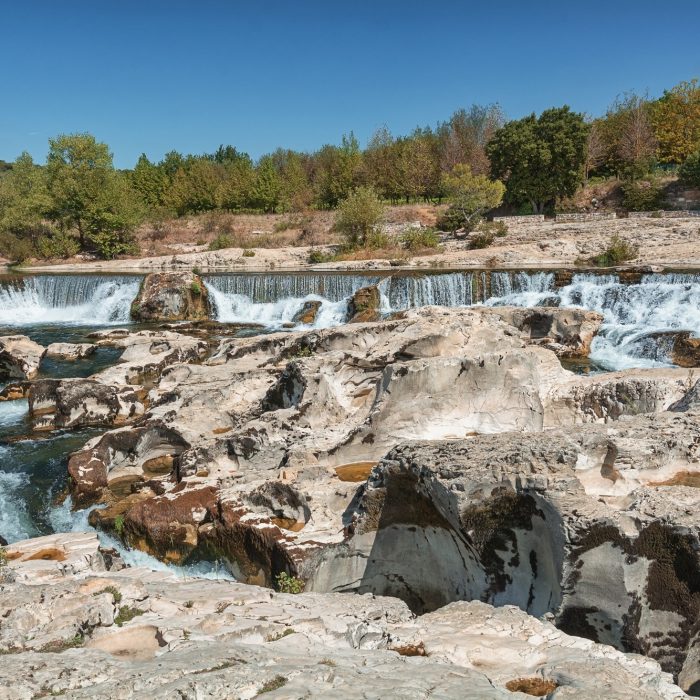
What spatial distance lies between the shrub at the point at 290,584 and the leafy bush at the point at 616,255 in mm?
26070

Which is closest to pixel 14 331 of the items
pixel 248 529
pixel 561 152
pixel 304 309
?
pixel 304 309

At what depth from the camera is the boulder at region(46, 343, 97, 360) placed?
16.9 m

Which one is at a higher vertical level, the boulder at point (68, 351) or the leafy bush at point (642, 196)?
the leafy bush at point (642, 196)

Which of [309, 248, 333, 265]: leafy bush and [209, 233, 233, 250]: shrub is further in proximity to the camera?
[209, 233, 233, 250]: shrub

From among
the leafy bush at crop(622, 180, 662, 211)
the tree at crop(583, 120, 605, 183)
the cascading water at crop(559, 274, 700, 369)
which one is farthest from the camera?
the tree at crop(583, 120, 605, 183)

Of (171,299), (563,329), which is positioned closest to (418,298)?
(563,329)

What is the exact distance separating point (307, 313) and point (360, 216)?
547 inches

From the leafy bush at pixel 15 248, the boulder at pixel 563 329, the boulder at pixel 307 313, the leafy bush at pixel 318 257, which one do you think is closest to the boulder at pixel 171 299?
the boulder at pixel 307 313

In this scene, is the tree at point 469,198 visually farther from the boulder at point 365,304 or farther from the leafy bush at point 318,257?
the boulder at point 365,304

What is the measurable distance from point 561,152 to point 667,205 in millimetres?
7737

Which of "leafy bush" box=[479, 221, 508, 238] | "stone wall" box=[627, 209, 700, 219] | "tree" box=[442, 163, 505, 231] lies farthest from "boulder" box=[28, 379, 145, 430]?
"stone wall" box=[627, 209, 700, 219]

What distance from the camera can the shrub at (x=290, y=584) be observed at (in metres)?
5.48

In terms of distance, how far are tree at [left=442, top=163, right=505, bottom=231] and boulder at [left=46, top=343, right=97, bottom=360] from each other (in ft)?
85.7

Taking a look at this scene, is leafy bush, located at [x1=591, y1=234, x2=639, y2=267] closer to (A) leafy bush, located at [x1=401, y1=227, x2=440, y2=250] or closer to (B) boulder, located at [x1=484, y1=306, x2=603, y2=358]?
(A) leafy bush, located at [x1=401, y1=227, x2=440, y2=250]
